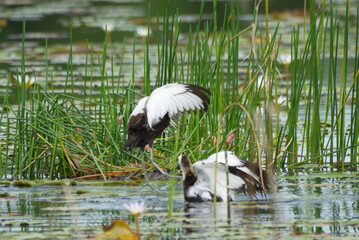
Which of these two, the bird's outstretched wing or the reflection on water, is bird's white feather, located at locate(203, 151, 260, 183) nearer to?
the reflection on water

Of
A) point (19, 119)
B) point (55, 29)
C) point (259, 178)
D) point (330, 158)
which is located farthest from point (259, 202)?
point (55, 29)

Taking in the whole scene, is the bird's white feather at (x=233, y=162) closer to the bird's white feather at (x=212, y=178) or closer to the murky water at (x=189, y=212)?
the bird's white feather at (x=212, y=178)

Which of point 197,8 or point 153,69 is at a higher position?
point 197,8

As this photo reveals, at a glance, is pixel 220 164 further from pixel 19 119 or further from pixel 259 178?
pixel 19 119

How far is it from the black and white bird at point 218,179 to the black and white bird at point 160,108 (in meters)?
0.24

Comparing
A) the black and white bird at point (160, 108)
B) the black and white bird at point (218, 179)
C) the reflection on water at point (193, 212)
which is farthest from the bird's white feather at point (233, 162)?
the black and white bird at point (160, 108)

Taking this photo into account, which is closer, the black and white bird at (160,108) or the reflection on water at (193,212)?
the reflection on water at (193,212)

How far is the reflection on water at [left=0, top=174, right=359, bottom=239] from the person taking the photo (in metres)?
3.01

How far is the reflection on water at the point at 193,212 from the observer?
3010 millimetres

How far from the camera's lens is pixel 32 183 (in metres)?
4.27

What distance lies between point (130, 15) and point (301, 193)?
10.7 metres

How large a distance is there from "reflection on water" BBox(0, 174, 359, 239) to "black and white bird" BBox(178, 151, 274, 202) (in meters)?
0.07

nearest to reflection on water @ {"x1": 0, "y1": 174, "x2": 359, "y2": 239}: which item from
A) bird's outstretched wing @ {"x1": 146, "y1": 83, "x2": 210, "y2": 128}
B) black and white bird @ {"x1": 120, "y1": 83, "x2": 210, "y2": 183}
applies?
black and white bird @ {"x1": 120, "y1": 83, "x2": 210, "y2": 183}

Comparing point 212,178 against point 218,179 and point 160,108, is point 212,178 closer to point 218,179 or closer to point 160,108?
point 218,179
